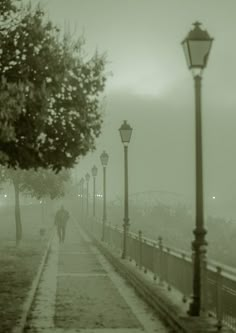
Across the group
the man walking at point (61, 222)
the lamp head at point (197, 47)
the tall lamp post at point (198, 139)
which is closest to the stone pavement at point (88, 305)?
the tall lamp post at point (198, 139)

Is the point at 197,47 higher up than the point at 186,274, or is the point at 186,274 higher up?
the point at 197,47

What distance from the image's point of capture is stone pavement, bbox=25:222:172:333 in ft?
33.8

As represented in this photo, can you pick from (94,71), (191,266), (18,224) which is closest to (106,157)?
(18,224)

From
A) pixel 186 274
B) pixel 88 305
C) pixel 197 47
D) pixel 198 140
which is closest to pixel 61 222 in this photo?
pixel 88 305

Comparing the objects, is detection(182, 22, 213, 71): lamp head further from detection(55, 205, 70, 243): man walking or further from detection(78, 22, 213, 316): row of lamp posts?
detection(55, 205, 70, 243): man walking

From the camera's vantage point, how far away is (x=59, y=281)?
1658cm

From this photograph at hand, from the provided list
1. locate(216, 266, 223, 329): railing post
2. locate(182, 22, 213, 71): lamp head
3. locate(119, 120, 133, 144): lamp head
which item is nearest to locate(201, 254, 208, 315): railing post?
locate(216, 266, 223, 329): railing post

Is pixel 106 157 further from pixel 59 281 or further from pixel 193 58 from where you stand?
pixel 193 58

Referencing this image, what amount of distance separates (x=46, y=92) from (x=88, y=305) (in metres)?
4.90

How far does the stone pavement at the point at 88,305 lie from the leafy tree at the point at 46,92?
10.9 feet

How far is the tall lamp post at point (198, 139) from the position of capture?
1002 cm

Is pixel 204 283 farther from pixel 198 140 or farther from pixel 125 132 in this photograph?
pixel 125 132

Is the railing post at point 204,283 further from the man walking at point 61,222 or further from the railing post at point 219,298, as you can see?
the man walking at point 61,222

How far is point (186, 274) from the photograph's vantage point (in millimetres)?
11641
